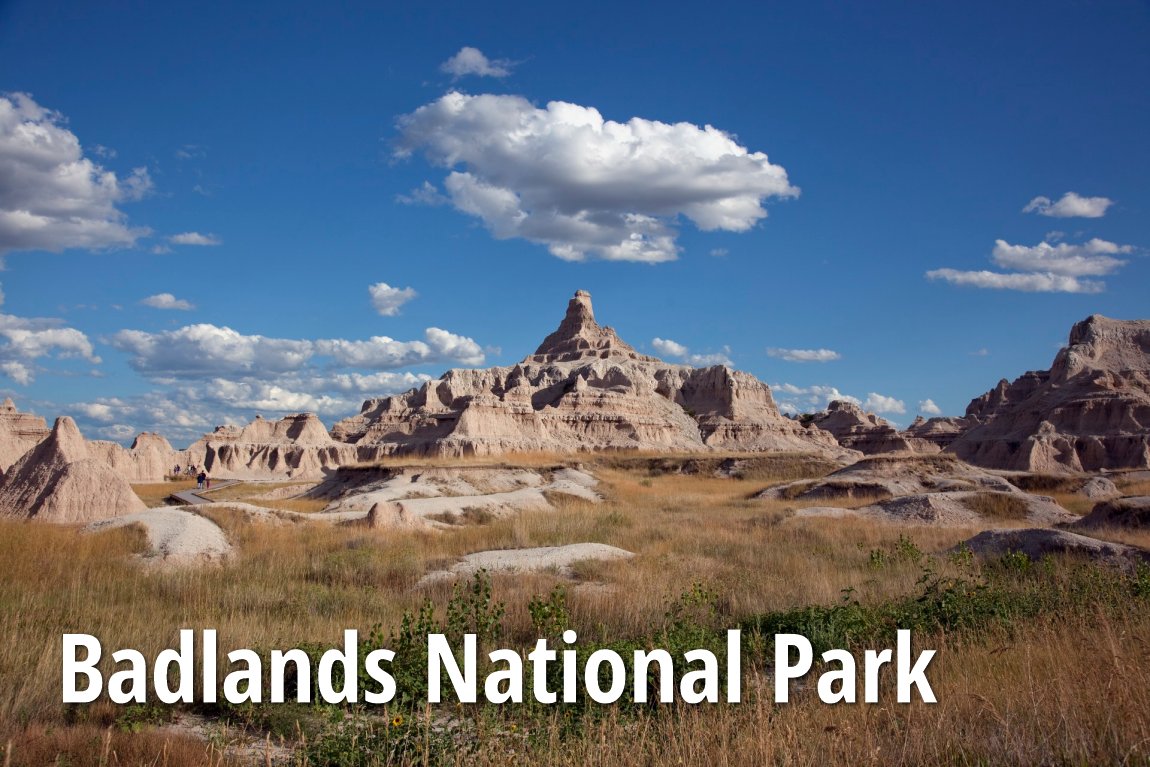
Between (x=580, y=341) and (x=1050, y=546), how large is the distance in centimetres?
12681

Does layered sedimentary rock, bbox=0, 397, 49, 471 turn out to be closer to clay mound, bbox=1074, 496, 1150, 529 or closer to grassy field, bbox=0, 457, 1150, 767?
grassy field, bbox=0, 457, 1150, 767

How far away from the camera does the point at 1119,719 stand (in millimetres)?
4355

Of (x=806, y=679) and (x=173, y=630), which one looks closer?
(x=806, y=679)

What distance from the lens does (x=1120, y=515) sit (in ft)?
68.9

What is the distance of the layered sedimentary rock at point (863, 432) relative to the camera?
10300cm

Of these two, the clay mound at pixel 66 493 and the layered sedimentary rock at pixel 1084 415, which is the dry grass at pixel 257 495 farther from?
the layered sedimentary rock at pixel 1084 415

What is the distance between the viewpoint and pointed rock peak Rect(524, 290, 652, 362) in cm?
13500

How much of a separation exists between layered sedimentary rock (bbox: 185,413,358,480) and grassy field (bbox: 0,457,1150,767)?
2826 inches

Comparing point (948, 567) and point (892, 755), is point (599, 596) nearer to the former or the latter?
point (892, 755)

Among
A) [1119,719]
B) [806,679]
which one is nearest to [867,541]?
[806,679]

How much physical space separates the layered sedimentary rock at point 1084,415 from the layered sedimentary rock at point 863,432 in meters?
6.72

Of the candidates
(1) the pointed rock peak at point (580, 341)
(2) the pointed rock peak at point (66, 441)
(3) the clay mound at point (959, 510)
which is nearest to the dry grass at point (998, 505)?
(3) the clay mound at point (959, 510)

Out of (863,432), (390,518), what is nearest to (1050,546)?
(390,518)

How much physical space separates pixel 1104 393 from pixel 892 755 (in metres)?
96.0
